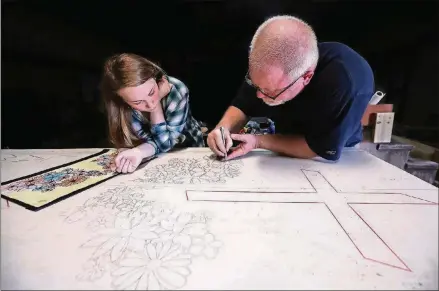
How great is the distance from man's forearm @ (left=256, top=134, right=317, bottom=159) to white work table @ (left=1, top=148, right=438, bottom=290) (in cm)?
10

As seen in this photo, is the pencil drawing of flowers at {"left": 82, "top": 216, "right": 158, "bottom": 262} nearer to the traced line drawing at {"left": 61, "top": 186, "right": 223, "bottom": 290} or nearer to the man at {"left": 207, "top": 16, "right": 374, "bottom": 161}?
the traced line drawing at {"left": 61, "top": 186, "right": 223, "bottom": 290}

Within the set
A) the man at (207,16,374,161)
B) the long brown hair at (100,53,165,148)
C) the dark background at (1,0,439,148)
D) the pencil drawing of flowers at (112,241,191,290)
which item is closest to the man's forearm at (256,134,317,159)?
the man at (207,16,374,161)

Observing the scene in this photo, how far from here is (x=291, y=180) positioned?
665 millimetres

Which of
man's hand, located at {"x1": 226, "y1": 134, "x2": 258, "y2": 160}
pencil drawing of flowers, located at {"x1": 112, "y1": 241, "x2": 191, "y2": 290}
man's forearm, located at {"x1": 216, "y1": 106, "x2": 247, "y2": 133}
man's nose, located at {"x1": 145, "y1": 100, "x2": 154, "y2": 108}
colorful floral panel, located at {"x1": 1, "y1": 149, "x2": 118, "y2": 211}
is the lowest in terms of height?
pencil drawing of flowers, located at {"x1": 112, "y1": 241, "x2": 191, "y2": 290}

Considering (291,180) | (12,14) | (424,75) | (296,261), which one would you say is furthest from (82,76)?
(424,75)

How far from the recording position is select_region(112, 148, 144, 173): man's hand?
2.34ft

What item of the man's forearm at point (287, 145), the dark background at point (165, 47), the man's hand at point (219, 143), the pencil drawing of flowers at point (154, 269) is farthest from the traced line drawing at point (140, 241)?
the dark background at point (165, 47)

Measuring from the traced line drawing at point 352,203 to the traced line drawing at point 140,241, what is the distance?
9 cm

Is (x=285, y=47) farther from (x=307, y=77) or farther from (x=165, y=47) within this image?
(x=165, y=47)

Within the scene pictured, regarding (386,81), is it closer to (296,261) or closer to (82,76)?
(296,261)

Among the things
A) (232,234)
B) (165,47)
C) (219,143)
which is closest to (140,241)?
(232,234)

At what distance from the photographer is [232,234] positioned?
1.49 feet

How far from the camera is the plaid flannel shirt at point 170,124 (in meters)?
0.88

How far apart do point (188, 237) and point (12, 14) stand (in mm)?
741
